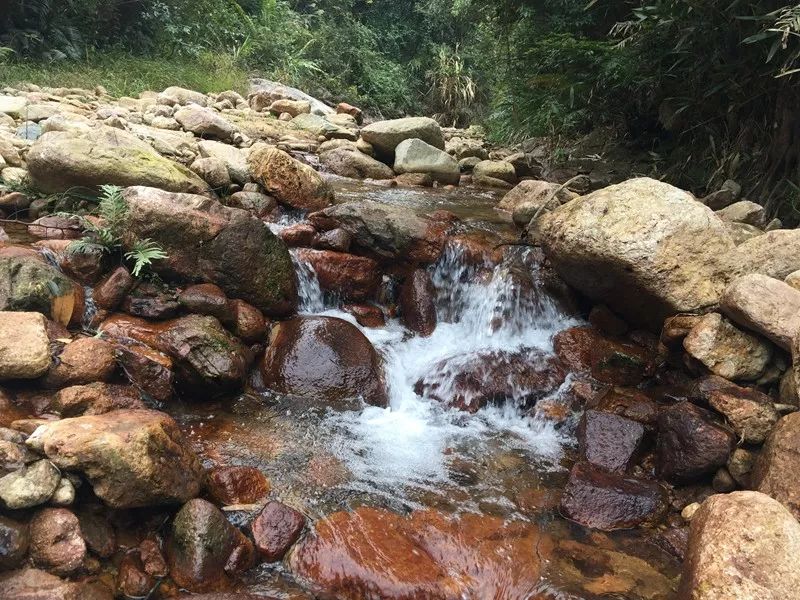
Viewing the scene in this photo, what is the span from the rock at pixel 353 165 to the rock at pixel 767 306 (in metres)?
6.18

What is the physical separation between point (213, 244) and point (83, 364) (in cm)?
136

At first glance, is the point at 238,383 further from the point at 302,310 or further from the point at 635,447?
the point at 635,447

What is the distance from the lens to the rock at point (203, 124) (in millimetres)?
8094

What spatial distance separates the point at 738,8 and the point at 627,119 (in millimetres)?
3346

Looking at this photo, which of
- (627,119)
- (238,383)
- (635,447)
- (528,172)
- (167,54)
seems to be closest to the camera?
(635,447)

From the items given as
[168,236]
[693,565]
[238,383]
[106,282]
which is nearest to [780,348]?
[693,565]

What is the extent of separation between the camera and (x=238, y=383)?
3.99 m

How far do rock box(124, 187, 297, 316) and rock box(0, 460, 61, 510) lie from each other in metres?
2.04

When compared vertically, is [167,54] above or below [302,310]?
above

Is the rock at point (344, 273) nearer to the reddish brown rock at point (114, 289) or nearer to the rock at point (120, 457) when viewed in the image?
the reddish brown rock at point (114, 289)

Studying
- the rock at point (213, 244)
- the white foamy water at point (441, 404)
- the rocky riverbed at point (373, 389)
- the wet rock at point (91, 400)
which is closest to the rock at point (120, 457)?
the rocky riverbed at point (373, 389)

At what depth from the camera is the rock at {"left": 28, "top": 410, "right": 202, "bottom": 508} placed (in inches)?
97.3

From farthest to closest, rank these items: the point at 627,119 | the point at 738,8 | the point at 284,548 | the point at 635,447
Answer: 1. the point at 627,119
2. the point at 738,8
3. the point at 635,447
4. the point at 284,548

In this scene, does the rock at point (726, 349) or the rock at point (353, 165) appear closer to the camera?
the rock at point (726, 349)
